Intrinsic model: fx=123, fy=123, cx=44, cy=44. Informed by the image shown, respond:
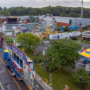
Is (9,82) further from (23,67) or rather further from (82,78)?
(82,78)

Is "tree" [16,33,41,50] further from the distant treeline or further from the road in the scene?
the distant treeline

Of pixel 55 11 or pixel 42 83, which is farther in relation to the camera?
pixel 55 11

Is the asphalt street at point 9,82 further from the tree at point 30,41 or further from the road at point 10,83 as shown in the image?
the tree at point 30,41

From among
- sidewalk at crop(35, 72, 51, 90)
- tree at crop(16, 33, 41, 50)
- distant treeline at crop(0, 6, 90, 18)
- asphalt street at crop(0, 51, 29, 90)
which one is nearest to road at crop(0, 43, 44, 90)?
asphalt street at crop(0, 51, 29, 90)

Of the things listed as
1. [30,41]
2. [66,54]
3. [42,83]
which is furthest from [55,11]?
[42,83]

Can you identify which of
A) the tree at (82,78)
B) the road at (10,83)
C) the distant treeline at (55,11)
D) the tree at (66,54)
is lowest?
the road at (10,83)

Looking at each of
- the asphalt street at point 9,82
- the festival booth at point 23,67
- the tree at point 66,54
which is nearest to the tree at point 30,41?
the festival booth at point 23,67

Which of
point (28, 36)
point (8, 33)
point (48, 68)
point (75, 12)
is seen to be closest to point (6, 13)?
point (75, 12)

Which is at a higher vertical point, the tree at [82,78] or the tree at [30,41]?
the tree at [30,41]

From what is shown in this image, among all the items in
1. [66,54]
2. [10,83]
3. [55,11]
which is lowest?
[10,83]

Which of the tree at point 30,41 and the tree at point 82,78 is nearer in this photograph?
the tree at point 82,78

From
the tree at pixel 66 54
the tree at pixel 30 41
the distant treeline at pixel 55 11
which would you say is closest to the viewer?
the tree at pixel 66 54
